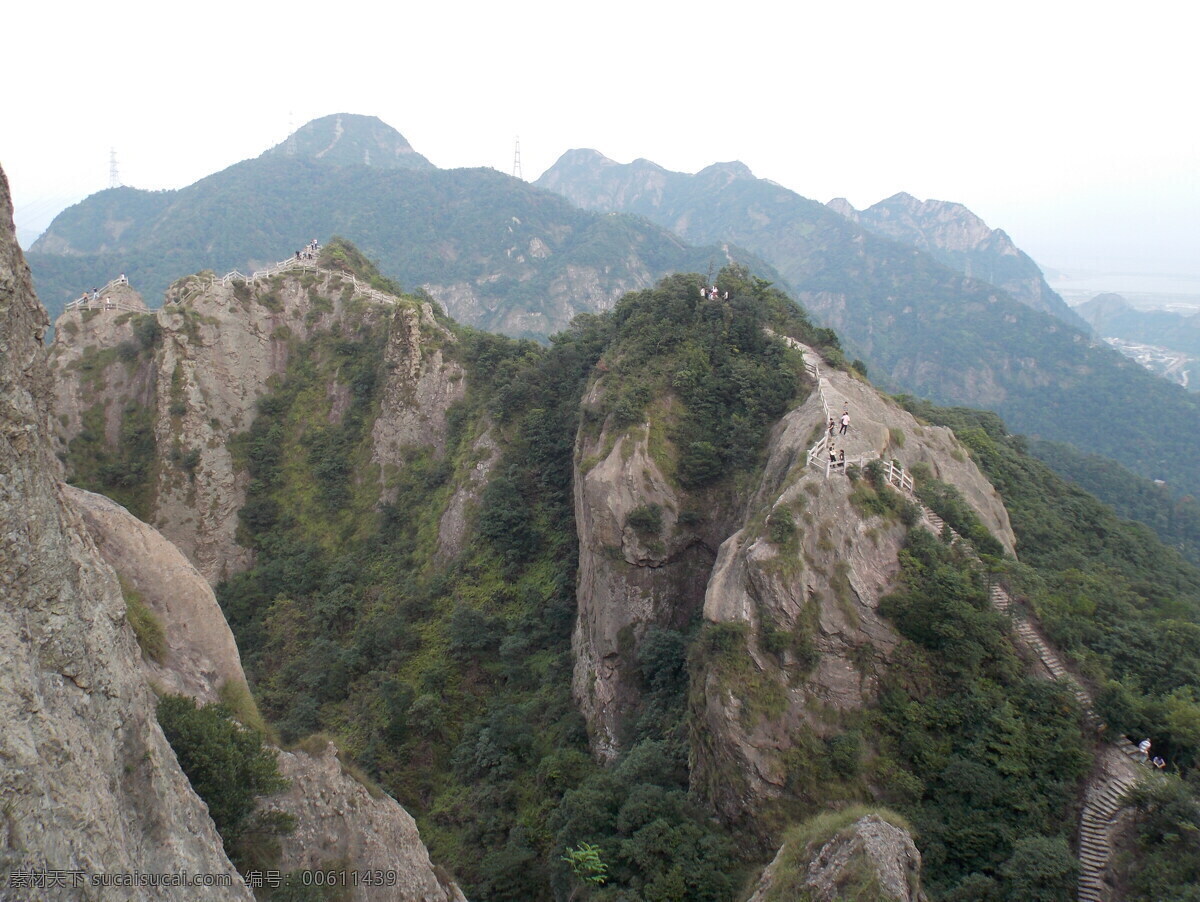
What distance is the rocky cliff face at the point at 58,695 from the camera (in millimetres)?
8602

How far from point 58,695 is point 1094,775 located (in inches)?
893

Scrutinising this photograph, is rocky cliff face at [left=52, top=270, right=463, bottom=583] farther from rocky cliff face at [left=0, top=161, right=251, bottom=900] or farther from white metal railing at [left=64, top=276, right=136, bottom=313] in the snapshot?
rocky cliff face at [left=0, top=161, right=251, bottom=900]

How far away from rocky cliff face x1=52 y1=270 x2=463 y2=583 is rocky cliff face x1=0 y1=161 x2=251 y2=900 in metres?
33.4

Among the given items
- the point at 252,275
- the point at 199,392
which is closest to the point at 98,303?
the point at 252,275

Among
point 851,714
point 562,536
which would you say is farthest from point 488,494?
point 851,714

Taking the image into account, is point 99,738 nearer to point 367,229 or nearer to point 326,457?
point 326,457

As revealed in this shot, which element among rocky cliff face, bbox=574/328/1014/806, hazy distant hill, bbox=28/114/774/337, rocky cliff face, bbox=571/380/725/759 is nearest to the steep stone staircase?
rocky cliff face, bbox=574/328/1014/806

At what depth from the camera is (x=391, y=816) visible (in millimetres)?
19141

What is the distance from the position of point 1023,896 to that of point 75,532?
21.1m

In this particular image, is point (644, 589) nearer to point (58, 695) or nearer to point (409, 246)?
point (58, 695)

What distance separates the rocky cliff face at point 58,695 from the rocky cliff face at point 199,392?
33.4m

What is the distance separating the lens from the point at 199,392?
4384 centimetres

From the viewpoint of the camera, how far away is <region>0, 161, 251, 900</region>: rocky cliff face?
8.60 m

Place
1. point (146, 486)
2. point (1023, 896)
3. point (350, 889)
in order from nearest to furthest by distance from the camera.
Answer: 1. point (1023, 896)
2. point (350, 889)
3. point (146, 486)
